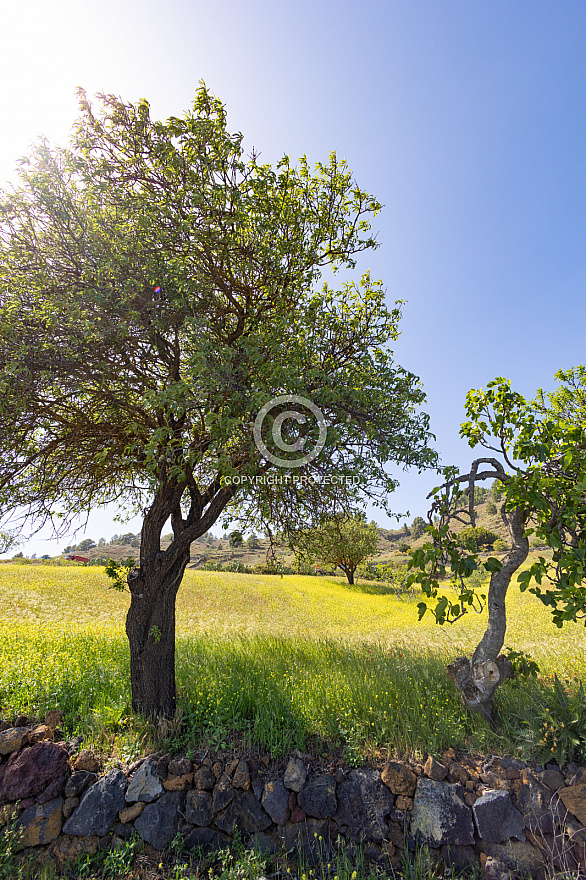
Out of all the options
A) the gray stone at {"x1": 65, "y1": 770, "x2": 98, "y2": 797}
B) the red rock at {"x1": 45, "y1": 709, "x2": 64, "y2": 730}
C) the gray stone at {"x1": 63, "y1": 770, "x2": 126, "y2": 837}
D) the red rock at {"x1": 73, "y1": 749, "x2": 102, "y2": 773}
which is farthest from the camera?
the red rock at {"x1": 45, "y1": 709, "x2": 64, "y2": 730}

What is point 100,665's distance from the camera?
908cm

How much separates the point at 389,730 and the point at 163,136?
1155cm

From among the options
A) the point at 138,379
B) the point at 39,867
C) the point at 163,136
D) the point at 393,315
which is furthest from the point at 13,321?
the point at 39,867

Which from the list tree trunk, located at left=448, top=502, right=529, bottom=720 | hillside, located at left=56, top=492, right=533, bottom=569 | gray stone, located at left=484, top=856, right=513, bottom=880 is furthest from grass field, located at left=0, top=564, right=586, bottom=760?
hillside, located at left=56, top=492, right=533, bottom=569

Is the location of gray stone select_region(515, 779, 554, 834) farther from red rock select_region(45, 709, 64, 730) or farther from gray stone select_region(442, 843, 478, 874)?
red rock select_region(45, 709, 64, 730)

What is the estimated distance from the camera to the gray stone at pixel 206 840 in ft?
18.7

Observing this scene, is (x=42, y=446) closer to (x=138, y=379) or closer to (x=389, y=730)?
(x=138, y=379)

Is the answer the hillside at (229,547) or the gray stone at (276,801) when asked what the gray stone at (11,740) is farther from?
the hillside at (229,547)

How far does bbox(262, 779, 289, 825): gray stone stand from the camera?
569 centimetres

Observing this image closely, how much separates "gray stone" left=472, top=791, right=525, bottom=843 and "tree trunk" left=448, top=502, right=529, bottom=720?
118cm

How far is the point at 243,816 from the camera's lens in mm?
5789

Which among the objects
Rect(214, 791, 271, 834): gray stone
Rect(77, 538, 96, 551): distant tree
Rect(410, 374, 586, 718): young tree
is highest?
Rect(410, 374, 586, 718): young tree

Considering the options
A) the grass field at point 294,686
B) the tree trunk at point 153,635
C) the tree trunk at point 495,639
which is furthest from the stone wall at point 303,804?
the tree trunk at point 153,635

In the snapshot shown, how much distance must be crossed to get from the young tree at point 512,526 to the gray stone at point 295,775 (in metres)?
3.00
